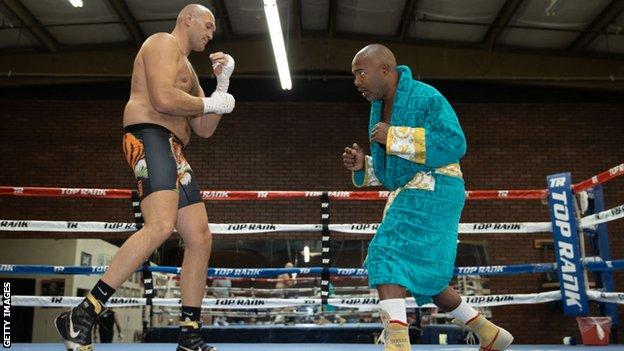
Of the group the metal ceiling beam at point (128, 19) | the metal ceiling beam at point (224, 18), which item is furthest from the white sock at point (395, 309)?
the metal ceiling beam at point (128, 19)

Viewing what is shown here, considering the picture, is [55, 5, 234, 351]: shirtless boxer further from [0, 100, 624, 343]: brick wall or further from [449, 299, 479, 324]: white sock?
[0, 100, 624, 343]: brick wall

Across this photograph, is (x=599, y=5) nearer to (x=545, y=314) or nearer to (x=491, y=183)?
(x=491, y=183)

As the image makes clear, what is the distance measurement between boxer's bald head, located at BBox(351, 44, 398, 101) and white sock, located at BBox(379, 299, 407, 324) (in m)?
0.71

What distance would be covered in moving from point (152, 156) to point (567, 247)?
9.30ft

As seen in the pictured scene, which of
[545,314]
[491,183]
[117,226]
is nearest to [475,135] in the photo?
[491,183]

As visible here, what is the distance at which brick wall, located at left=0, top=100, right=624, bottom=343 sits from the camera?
9148 mm

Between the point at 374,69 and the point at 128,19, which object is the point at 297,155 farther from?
the point at 374,69

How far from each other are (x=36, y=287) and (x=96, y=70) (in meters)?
3.76

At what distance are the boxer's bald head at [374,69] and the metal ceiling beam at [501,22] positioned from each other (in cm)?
657

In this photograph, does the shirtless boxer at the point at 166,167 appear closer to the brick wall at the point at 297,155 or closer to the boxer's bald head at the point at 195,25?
the boxer's bald head at the point at 195,25

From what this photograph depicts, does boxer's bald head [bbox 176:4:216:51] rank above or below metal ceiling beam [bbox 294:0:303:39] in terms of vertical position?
below

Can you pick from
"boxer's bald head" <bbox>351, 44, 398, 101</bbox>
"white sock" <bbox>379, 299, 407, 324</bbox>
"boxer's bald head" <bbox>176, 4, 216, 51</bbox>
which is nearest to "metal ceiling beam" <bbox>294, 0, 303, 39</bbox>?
"boxer's bald head" <bbox>176, 4, 216, 51</bbox>

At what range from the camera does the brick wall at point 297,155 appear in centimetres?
915

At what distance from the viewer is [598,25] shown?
8445mm
